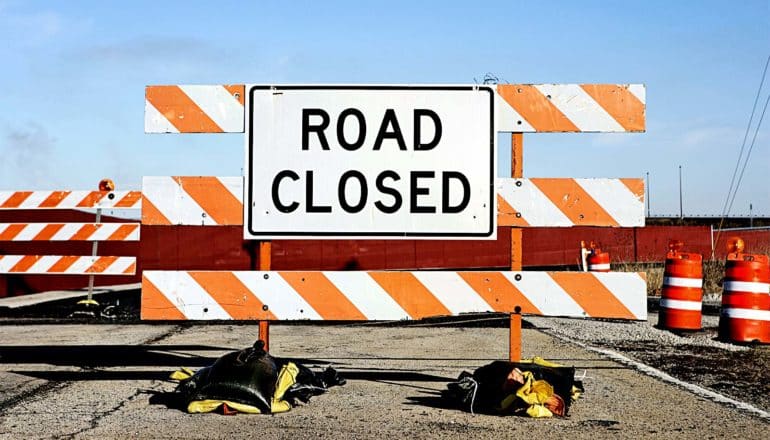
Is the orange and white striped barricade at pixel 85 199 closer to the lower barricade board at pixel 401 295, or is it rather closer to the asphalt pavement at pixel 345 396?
the asphalt pavement at pixel 345 396

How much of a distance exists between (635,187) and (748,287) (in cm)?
466

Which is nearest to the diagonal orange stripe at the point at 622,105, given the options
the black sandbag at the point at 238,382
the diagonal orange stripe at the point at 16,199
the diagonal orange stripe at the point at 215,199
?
the diagonal orange stripe at the point at 215,199

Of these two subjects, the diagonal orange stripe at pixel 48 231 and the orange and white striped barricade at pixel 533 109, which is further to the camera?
the diagonal orange stripe at pixel 48 231

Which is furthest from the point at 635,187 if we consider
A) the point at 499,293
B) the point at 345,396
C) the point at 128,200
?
the point at 128,200

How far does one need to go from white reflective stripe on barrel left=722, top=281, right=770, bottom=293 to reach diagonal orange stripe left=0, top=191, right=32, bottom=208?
10.1m

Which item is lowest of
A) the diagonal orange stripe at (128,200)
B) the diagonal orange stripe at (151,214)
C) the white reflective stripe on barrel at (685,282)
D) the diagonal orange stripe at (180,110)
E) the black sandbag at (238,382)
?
the black sandbag at (238,382)

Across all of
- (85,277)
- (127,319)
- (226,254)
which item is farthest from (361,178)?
(226,254)

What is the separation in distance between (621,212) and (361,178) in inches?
69.3

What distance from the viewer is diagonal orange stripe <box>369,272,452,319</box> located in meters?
5.89

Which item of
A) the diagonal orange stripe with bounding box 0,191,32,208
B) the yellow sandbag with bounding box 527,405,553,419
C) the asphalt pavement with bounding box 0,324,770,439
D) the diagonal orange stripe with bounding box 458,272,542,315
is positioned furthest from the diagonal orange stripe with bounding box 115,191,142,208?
the yellow sandbag with bounding box 527,405,553,419

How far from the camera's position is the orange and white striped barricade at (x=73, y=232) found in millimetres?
13320

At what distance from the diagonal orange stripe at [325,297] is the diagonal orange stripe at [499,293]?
2.59 feet

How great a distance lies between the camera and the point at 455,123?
5.95 meters

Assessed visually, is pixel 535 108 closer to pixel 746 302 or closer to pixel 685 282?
pixel 746 302
